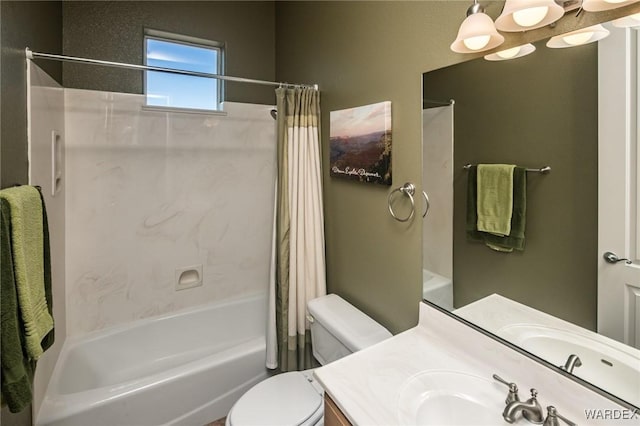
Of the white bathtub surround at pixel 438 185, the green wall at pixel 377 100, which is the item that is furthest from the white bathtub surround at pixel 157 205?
the white bathtub surround at pixel 438 185

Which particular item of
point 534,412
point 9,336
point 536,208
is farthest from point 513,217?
point 9,336

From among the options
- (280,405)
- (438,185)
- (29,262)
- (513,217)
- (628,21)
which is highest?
(628,21)

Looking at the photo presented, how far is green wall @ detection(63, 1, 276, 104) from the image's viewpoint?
6.98 ft

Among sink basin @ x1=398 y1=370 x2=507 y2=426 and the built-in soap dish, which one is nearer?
sink basin @ x1=398 y1=370 x2=507 y2=426

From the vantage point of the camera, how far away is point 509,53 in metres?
1.05

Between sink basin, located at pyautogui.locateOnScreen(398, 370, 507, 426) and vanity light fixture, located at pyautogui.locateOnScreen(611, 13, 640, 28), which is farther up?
vanity light fixture, located at pyautogui.locateOnScreen(611, 13, 640, 28)

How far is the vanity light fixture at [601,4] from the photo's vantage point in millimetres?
799

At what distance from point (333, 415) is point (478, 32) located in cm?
124

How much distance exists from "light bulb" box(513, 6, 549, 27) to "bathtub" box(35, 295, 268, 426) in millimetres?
1975

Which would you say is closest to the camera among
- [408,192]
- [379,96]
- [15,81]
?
[15,81]

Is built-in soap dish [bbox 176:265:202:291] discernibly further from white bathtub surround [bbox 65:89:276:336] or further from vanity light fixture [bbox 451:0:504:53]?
vanity light fixture [bbox 451:0:504:53]

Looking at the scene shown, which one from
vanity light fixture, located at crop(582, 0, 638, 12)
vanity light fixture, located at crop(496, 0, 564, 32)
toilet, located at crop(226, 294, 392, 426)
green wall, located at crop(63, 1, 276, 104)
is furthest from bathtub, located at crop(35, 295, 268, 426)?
A: vanity light fixture, located at crop(582, 0, 638, 12)

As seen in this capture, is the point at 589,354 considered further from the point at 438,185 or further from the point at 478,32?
the point at 478,32

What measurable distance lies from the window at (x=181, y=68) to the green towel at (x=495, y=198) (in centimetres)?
203
